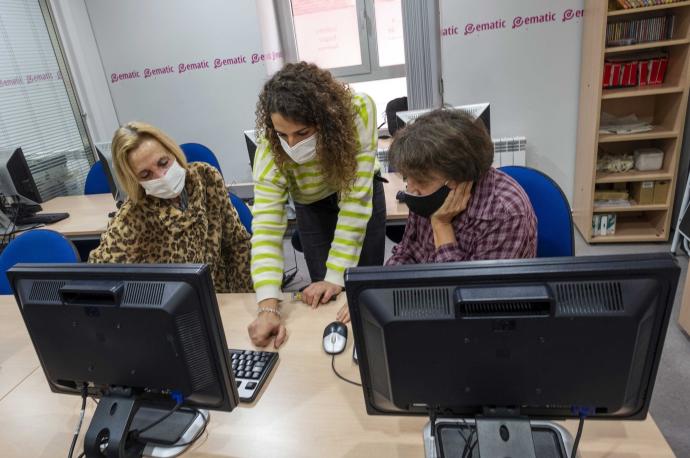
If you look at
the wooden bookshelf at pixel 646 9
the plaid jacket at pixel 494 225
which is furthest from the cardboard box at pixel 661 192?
the plaid jacket at pixel 494 225

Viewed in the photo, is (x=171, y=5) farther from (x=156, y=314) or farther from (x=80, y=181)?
(x=156, y=314)

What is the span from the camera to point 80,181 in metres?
3.89

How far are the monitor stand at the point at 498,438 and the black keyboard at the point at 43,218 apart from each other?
260 centimetres

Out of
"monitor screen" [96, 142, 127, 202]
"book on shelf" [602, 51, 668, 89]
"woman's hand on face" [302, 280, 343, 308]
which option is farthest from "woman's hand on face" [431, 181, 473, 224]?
"book on shelf" [602, 51, 668, 89]

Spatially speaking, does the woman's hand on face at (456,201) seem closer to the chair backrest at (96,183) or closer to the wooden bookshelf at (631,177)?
the wooden bookshelf at (631,177)

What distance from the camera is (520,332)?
0.64 meters

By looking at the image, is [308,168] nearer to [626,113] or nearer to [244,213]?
[244,213]

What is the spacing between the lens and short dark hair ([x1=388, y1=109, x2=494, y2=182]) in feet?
3.68

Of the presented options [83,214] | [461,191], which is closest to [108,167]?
[83,214]

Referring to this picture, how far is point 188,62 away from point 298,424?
3499mm

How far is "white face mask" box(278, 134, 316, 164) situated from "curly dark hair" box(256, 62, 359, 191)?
0.07 ft

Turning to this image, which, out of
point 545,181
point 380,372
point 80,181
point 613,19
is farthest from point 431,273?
point 80,181

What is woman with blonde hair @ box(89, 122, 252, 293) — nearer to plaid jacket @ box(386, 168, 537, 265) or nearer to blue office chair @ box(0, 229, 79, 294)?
blue office chair @ box(0, 229, 79, 294)

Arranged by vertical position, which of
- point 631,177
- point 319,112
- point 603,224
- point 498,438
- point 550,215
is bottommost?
point 603,224
